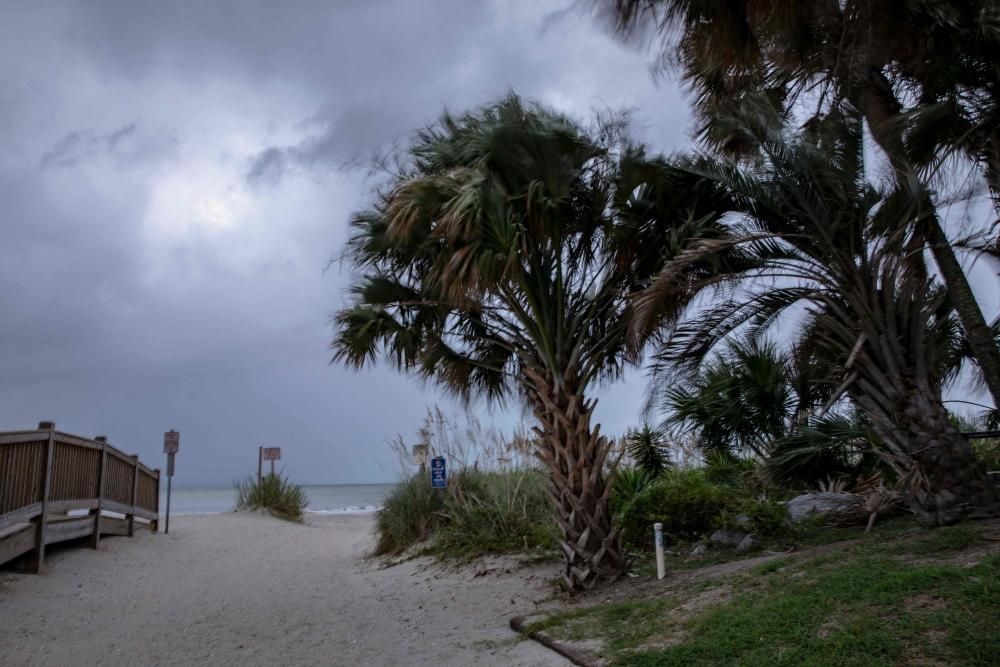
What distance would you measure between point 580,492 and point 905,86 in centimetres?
715

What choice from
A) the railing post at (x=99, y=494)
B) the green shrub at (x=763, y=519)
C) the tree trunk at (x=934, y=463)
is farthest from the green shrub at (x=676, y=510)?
the railing post at (x=99, y=494)

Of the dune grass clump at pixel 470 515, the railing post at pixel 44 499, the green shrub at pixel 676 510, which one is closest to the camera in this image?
the green shrub at pixel 676 510

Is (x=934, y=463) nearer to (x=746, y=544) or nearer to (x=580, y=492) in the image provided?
(x=746, y=544)

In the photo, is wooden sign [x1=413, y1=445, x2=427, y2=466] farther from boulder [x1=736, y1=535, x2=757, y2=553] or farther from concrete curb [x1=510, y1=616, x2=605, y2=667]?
concrete curb [x1=510, y1=616, x2=605, y2=667]

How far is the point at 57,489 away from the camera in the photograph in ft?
36.9

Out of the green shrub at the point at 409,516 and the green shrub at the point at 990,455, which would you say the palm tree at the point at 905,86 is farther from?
the green shrub at the point at 409,516

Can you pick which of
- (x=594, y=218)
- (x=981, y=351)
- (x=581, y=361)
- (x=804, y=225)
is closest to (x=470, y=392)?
(x=581, y=361)

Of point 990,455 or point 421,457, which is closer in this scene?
point 990,455

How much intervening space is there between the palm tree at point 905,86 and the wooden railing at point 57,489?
9622 mm

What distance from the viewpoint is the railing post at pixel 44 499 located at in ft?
34.0

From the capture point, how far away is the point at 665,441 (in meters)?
14.1

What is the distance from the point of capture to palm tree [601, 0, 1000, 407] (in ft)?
20.5

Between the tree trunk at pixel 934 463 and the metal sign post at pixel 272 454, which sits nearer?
the tree trunk at pixel 934 463

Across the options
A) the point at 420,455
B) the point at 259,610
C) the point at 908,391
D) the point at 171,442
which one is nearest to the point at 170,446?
the point at 171,442
